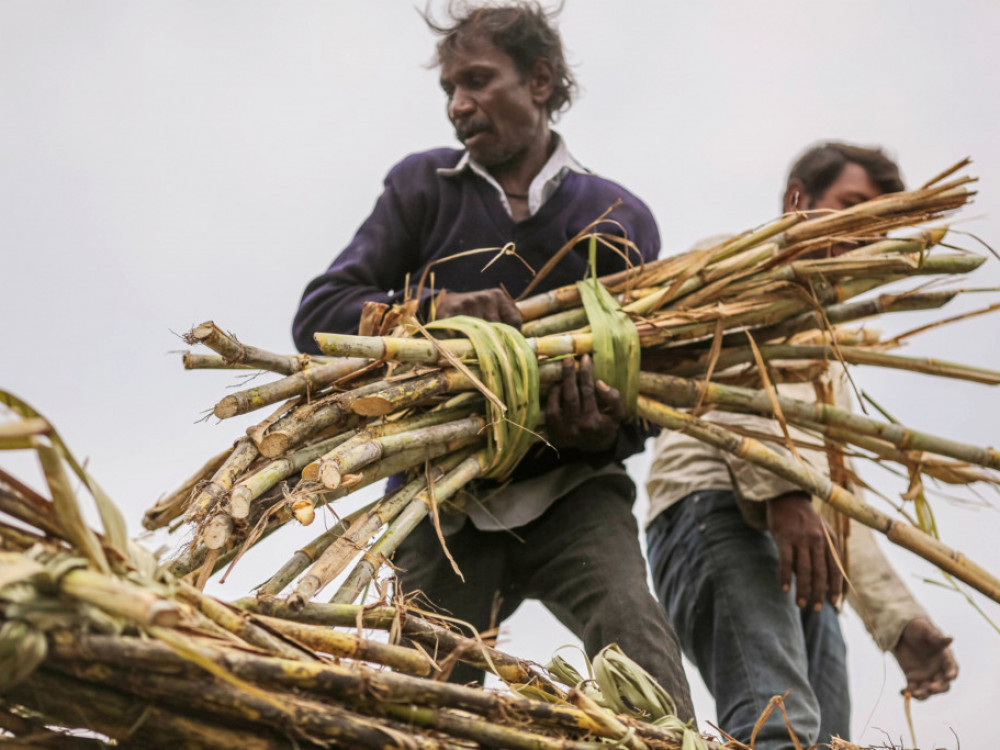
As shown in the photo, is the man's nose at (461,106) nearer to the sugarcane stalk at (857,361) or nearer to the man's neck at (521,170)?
the man's neck at (521,170)

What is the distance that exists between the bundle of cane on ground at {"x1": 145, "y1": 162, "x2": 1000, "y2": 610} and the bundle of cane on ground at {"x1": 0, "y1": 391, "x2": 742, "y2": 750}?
0.33 meters

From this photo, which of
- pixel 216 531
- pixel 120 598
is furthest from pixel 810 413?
pixel 120 598

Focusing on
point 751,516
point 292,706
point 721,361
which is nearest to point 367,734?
point 292,706

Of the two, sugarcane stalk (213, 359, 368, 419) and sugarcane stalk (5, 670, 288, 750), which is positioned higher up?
sugarcane stalk (213, 359, 368, 419)

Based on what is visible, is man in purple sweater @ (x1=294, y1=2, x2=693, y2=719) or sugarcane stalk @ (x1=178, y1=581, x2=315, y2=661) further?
man in purple sweater @ (x1=294, y1=2, x2=693, y2=719)

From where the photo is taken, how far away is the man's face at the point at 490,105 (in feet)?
8.86

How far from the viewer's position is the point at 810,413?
2352mm

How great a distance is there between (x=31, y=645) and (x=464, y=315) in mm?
1237

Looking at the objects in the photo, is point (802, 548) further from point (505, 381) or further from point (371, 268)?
point (371, 268)

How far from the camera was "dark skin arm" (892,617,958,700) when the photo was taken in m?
3.00

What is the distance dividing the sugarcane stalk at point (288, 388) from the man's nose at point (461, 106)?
2.91 feet

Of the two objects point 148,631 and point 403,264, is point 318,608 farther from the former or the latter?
point 403,264

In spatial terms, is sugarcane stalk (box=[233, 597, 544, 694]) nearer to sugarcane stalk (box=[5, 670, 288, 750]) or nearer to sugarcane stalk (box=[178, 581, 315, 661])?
sugarcane stalk (box=[178, 581, 315, 661])

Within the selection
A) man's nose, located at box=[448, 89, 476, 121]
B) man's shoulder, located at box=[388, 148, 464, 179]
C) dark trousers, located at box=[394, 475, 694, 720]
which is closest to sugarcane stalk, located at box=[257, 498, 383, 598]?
dark trousers, located at box=[394, 475, 694, 720]
